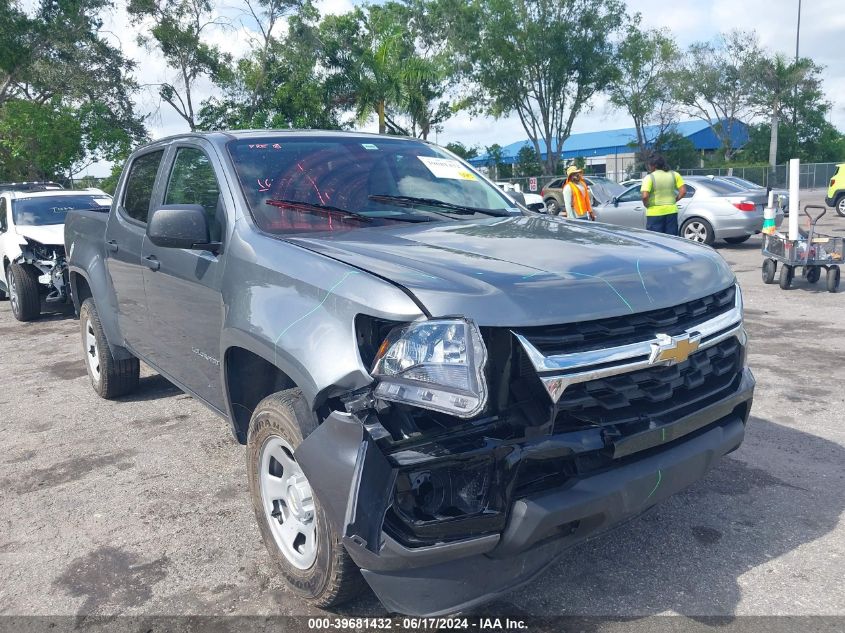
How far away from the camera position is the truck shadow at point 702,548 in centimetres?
282

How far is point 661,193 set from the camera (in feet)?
34.6

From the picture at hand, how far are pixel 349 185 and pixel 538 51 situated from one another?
32.9 meters

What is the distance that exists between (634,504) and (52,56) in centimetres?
2640

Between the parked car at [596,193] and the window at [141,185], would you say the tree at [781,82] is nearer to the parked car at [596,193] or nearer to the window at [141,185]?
the parked car at [596,193]

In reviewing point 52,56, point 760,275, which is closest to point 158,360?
point 760,275

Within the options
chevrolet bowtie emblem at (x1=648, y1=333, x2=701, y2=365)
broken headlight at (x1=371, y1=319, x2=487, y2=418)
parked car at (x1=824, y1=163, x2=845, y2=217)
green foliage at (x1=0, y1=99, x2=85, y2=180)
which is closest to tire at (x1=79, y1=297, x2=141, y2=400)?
broken headlight at (x1=371, y1=319, x2=487, y2=418)

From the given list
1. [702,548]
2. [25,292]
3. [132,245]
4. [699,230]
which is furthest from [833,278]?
[25,292]

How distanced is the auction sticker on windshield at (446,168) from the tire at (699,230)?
1080cm

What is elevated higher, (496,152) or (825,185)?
(496,152)

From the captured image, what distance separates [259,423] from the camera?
2895mm

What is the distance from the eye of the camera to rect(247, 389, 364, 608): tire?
8.45 feet

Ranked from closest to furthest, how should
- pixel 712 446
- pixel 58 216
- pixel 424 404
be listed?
1. pixel 424 404
2. pixel 712 446
3. pixel 58 216

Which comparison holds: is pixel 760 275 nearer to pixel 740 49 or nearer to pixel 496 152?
pixel 496 152

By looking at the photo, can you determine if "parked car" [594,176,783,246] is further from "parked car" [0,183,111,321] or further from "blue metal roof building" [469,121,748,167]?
"blue metal roof building" [469,121,748,167]
